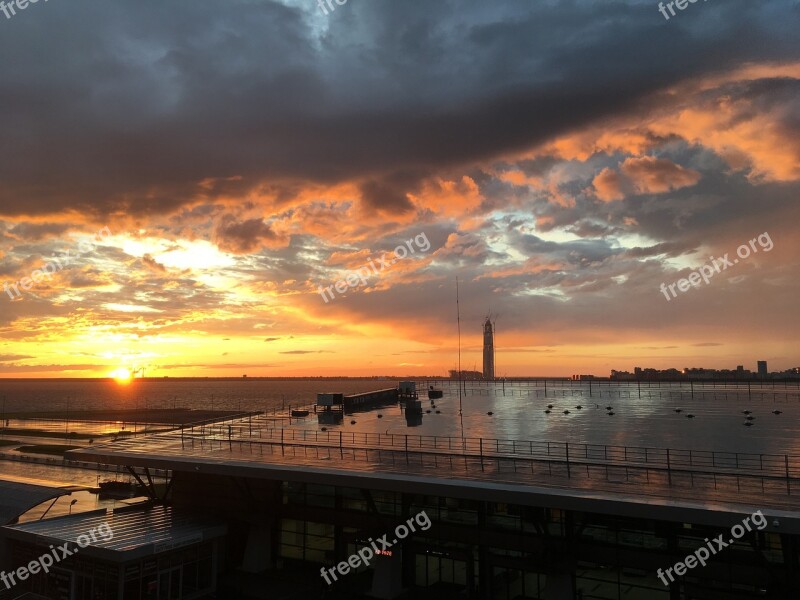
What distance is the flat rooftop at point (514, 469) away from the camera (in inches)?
874

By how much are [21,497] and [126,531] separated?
8.47m

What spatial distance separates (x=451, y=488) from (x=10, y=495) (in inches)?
1035

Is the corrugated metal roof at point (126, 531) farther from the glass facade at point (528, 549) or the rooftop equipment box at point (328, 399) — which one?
the rooftop equipment box at point (328, 399)

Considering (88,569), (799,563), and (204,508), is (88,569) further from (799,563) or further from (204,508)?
(799,563)

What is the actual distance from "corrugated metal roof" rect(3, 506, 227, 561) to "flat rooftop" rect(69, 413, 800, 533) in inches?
115

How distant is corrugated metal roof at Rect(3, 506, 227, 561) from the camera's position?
27.5 meters

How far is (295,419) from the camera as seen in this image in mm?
60531

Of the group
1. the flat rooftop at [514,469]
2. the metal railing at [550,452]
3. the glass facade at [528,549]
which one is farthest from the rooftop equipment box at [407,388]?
the glass facade at [528,549]

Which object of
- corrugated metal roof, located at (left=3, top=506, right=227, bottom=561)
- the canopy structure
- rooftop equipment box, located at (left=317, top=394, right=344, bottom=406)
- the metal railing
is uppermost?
rooftop equipment box, located at (left=317, top=394, right=344, bottom=406)

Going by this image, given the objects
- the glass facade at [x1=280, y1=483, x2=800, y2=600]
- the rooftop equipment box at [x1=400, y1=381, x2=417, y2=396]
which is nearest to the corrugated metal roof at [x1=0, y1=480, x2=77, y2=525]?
the glass facade at [x1=280, y1=483, x2=800, y2=600]

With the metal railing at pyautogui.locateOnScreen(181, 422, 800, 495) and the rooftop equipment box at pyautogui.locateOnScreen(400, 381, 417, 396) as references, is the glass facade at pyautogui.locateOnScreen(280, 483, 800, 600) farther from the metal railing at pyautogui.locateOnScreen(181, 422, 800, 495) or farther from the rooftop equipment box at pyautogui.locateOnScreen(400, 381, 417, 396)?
the rooftop equipment box at pyautogui.locateOnScreen(400, 381, 417, 396)

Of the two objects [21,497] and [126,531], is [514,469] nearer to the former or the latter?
[126,531]

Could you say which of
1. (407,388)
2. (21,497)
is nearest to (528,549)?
(21,497)

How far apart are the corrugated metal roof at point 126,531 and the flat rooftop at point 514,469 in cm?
291
